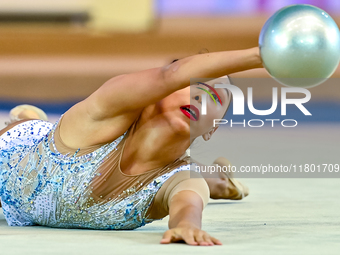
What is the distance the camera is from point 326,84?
588 centimetres

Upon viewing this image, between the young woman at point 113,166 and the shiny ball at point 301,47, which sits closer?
the shiny ball at point 301,47

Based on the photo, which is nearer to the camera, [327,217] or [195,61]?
[195,61]

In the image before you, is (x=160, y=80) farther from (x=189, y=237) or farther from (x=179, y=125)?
(x=189, y=237)

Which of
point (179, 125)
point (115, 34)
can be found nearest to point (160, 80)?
point (179, 125)

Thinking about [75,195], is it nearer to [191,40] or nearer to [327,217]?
[327,217]

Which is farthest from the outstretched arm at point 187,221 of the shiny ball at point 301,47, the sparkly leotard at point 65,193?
the shiny ball at point 301,47

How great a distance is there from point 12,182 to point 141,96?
47cm

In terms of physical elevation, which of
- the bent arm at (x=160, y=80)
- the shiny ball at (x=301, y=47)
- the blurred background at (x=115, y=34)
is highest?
the shiny ball at (x=301, y=47)

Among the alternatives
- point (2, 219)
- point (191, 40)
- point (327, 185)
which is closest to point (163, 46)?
point (191, 40)

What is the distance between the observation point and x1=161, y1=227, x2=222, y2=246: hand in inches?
40.2

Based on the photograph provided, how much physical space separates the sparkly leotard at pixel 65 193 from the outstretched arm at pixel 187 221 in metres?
0.12

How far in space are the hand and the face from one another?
1.02 feet

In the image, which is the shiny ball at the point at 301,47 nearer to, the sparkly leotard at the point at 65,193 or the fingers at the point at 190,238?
the fingers at the point at 190,238

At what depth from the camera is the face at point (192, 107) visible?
4.25 feet
